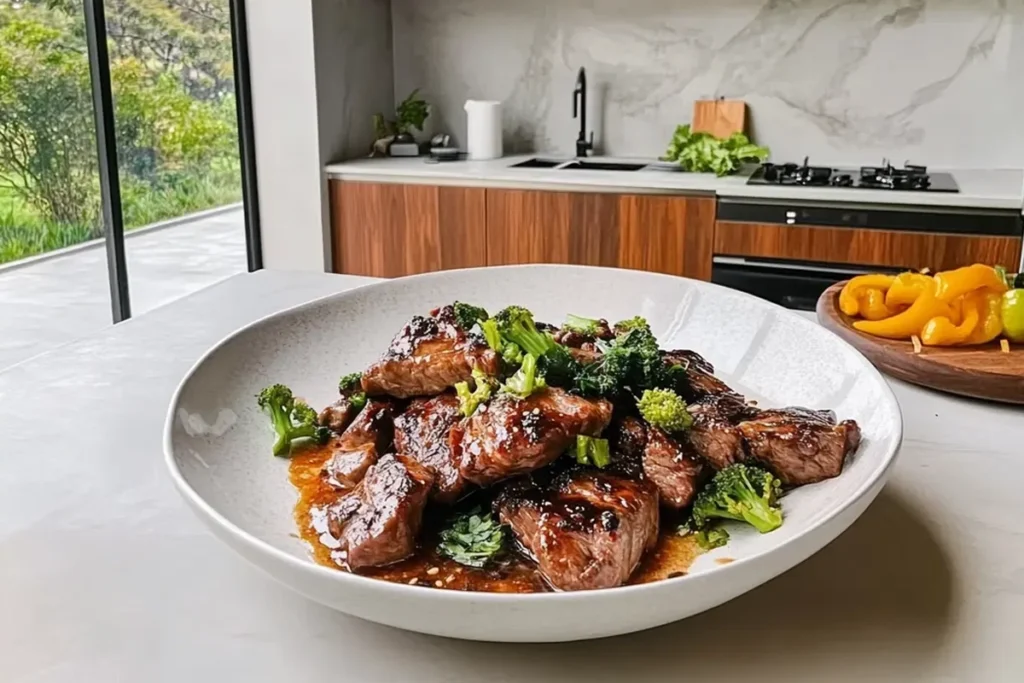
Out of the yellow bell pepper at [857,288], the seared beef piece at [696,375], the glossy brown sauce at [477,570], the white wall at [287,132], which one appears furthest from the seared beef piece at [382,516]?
the white wall at [287,132]

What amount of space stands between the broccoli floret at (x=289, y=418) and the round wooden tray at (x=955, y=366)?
80cm

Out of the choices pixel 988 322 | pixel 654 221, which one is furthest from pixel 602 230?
pixel 988 322

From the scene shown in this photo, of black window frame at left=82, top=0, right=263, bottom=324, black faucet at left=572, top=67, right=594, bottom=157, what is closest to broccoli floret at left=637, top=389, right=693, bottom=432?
black window frame at left=82, top=0, right=263, bottom=324

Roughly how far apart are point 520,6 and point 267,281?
2.40m

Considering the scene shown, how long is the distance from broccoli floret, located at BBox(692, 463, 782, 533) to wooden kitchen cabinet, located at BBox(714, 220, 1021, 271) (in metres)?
2.25

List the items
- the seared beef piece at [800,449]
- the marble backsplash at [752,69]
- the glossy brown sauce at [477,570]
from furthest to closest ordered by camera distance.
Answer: the marble backsplash at [752,69] < the seared beef piece at [800,449] < the glossy brown sauce at [477,570]

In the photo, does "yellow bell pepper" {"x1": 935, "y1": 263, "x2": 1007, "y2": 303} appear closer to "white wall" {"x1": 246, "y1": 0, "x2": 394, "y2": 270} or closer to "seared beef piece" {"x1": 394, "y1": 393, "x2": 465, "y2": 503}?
"seared beef piece" {"x1": 394, "y1": 393, "x2": 465, "y2": 503}

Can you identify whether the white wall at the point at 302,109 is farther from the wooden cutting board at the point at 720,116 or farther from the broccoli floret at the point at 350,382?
the broccoli floret at the point at 350,382

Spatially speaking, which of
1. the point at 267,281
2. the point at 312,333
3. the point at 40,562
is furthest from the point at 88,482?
the point at 267,281

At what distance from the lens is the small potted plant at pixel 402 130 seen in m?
3.84

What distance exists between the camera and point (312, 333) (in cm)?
129

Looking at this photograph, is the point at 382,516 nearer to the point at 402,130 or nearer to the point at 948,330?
the point at 948,330

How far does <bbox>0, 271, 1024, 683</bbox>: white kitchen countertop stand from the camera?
0.71 m

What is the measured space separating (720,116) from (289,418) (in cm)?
292
